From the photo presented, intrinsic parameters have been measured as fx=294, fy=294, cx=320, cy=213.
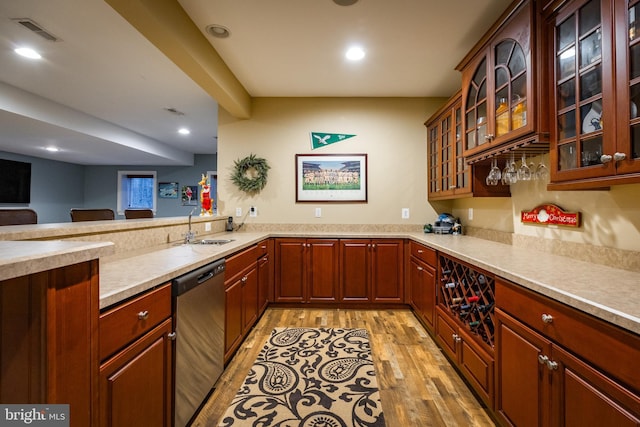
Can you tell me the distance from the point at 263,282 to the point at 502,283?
2.28 m

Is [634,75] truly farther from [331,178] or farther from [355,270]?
[331,178]

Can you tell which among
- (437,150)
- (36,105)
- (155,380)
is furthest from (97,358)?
(36,105)

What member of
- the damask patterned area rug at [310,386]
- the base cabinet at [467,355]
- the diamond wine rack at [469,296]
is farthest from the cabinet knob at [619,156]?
the damask patterned area rug at [310,386]

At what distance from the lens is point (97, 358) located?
947 millimetres

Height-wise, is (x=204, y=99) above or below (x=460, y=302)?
above

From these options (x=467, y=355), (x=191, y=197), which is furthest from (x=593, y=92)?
(x=191, y=197)

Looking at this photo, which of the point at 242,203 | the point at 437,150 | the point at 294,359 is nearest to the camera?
the point at 294,359

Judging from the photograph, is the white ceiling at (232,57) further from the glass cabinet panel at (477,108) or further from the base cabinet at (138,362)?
the base cabinet at (138,362)

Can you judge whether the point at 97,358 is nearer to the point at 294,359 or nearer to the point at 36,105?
the point at 294,359

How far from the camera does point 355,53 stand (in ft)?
8.56

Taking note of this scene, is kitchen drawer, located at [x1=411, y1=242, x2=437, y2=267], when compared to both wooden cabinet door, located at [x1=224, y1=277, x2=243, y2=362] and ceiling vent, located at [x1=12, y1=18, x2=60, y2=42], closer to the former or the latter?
wooden cabinet door, located at [x1=224, y1=277, x2=243, y2=362]

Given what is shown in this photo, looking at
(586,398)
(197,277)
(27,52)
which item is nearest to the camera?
(586,398)

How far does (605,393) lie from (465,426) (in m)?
0.88

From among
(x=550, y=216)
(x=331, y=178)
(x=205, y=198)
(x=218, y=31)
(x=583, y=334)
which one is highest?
(x=218, y=31)
